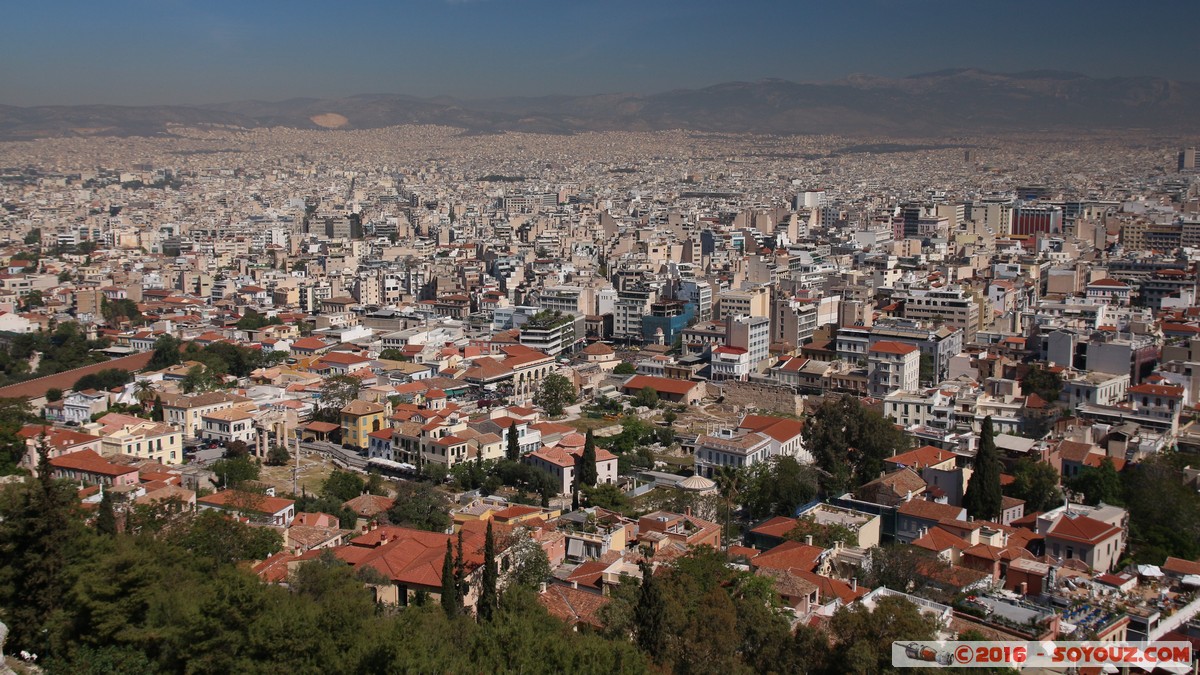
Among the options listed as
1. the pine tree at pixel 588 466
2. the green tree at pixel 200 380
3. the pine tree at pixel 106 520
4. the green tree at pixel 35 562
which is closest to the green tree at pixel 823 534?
the pine tree at pixel 588 466

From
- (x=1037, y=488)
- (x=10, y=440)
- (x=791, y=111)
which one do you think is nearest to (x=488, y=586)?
(x=1037, y=488)

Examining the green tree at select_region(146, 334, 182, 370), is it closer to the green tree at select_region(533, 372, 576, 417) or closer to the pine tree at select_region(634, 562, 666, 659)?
the green tree at select_region(533, 372, 576, 417)

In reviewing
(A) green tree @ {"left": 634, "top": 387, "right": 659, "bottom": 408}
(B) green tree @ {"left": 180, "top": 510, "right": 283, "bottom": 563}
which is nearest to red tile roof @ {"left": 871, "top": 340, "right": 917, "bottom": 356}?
(A) green tree @ {"left": 634, "top": 387, "right": 659, "bottom": 408}

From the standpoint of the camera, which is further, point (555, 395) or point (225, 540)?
point (555, 395)

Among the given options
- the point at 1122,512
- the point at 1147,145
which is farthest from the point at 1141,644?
the point at 1147,145

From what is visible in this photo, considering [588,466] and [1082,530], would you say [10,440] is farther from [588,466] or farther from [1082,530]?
[1082,530]

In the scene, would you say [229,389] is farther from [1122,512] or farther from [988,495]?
[1122,512]
